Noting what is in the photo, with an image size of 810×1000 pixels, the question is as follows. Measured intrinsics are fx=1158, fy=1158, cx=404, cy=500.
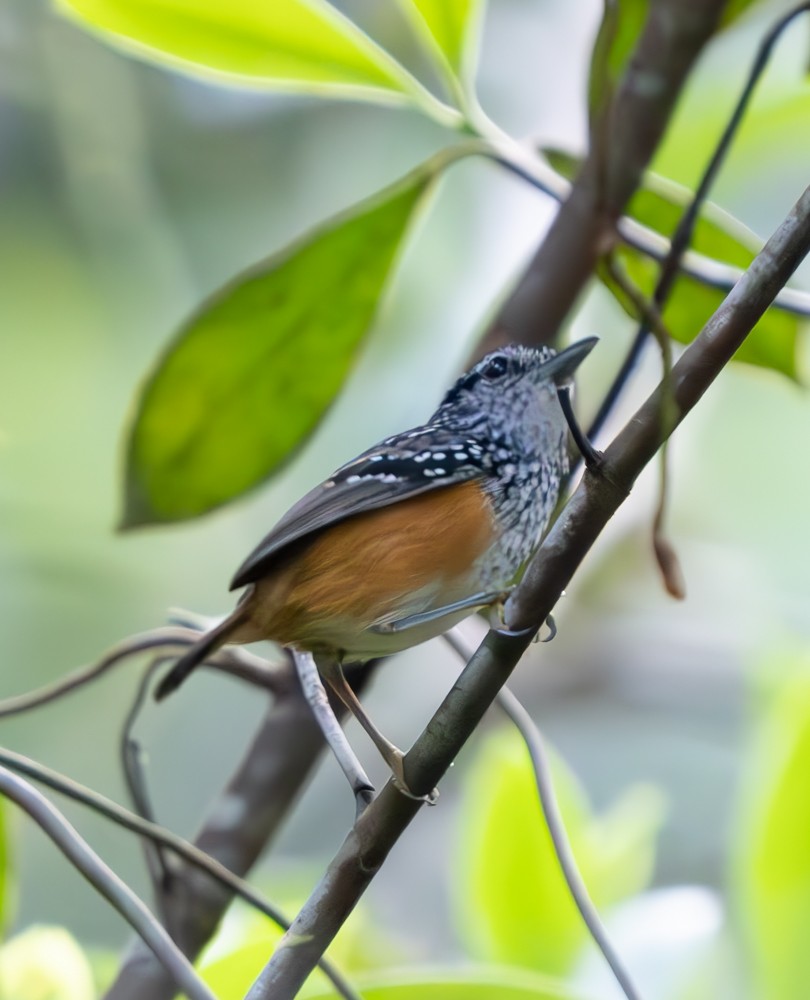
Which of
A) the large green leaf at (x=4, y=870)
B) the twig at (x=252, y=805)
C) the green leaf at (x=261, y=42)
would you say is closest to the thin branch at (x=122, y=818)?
the large green leaf at (x=4, y=870)

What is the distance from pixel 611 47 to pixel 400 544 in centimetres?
60

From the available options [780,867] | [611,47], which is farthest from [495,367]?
[780,867]

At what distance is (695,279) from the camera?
124 centimetres

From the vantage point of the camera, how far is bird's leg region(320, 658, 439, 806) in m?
0.72

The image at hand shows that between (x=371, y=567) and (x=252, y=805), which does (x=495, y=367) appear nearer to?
(x=371, y=567)

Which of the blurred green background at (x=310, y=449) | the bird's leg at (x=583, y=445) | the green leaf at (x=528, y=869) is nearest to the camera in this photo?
the bird's leg at (x=583, y=445)

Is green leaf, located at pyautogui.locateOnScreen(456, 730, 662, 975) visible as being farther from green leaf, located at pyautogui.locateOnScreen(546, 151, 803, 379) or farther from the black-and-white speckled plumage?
green leaf, located at pyautogui.locateOnScreen(546, 151, 803, 379)

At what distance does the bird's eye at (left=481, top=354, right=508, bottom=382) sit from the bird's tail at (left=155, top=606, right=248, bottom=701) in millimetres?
367

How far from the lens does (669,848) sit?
8.45ft

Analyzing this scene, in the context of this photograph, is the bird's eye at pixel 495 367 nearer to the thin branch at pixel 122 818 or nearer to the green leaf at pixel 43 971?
the thin branch at pixel 122 818

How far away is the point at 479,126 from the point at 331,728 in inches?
29.2

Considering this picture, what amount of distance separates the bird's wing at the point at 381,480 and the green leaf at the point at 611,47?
1.39 feet

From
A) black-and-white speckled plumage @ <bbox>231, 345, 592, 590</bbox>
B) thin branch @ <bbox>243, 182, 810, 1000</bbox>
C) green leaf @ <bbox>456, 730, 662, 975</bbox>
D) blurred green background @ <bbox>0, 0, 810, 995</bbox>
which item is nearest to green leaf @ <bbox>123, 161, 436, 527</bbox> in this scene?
black-and-white speckled plumage @ <bbox>231, 345, 592, 590</bbox>

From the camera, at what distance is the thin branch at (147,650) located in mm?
1101
